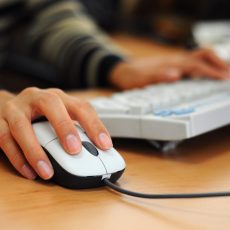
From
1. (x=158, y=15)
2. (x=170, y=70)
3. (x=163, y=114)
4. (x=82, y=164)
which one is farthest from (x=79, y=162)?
(x=158, y=15)

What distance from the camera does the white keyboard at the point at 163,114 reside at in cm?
60

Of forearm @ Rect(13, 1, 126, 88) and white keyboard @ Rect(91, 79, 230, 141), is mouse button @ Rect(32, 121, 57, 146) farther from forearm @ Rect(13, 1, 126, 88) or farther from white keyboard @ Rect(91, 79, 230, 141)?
forearm @ Rect(13, 1, 126, 88)

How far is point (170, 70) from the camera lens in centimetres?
92

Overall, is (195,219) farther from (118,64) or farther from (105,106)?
(118,64)

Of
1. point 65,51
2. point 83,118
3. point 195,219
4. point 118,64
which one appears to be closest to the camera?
point 195,219

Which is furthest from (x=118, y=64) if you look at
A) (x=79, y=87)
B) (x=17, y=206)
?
(x=17, y=206)

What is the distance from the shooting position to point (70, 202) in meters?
0.49

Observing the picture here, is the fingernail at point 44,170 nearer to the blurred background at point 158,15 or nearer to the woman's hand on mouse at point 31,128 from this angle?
the woman's hand on mouse at point 31,128

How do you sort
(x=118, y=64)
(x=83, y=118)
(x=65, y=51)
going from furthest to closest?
(x=65, y=51)
(x=118, y=64)
(x=83, y=118)

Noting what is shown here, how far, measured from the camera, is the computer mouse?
50 centimetres

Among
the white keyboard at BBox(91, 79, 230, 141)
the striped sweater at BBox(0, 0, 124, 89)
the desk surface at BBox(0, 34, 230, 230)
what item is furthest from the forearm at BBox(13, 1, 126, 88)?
the desk surface at BBox(0, 34, 230, 230)

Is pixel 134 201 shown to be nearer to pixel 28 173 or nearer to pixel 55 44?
pixel 28 173

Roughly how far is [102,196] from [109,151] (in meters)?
0.05

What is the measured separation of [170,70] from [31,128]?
43 cm
